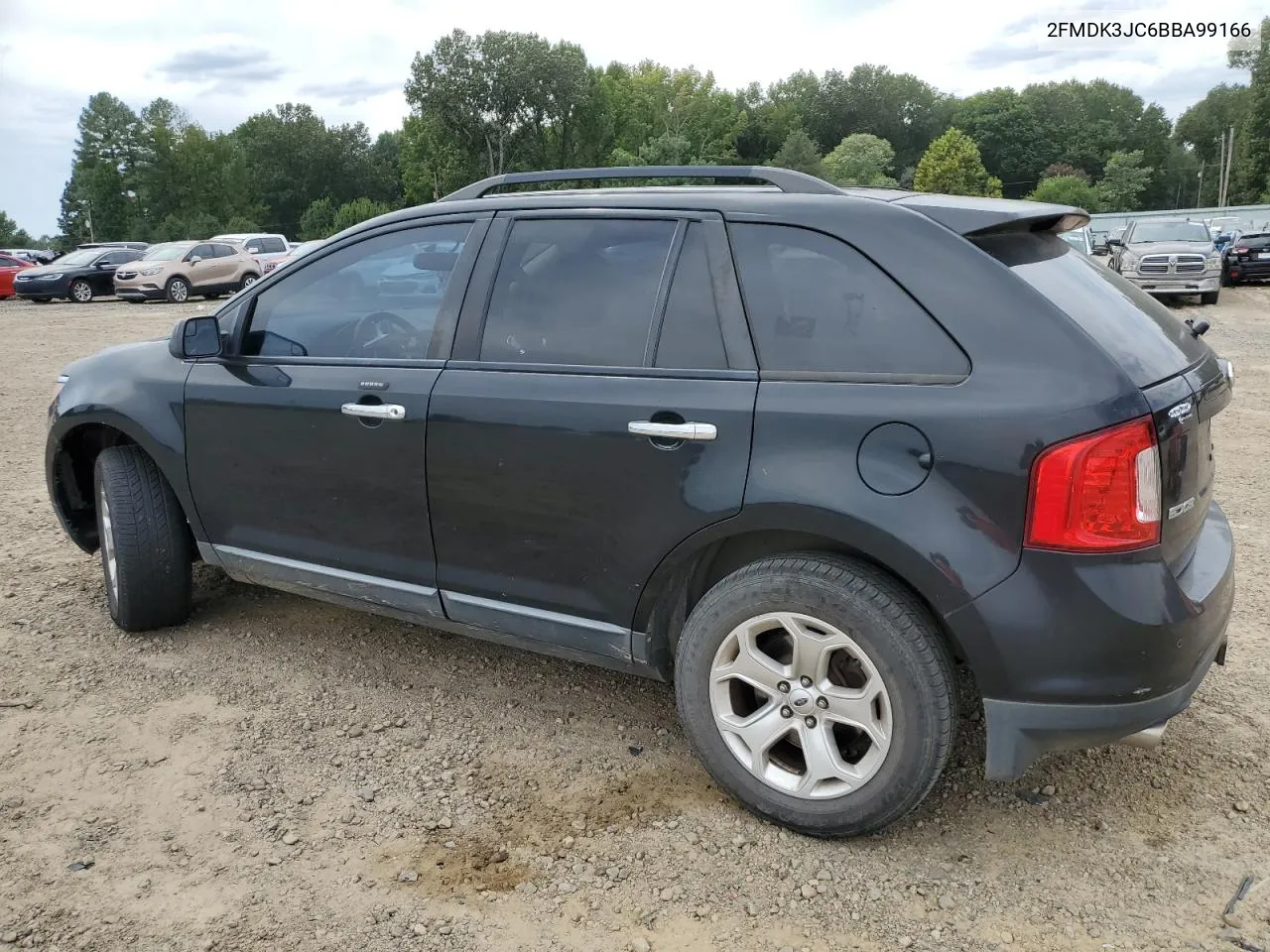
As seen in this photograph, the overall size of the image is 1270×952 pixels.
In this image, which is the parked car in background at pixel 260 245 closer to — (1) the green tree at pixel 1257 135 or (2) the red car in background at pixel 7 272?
(2) the red car in background at pixel 7 272

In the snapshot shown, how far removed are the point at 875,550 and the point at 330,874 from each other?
5.41ft

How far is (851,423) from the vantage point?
2.73 metres

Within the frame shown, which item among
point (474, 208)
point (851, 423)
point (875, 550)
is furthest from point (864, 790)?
point (474, 208)

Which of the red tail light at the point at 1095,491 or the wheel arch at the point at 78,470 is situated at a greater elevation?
the red tail light at the point at 1095,491

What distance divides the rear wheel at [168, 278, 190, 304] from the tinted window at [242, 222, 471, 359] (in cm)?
2457

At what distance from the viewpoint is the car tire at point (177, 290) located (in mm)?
26156

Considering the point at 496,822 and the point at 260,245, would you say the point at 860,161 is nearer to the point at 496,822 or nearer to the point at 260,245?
the point at 260,245

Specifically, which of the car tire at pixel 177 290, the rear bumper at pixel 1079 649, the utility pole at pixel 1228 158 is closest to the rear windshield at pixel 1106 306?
the rear bumper at pixel 1079 649

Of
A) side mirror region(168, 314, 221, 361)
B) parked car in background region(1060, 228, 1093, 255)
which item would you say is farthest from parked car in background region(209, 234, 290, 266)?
side mirror region(168, 314, 221, 361)

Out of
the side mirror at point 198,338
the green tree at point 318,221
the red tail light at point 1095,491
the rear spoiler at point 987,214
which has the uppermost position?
the green tree at point 318,221

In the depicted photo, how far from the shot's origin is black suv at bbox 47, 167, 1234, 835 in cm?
258

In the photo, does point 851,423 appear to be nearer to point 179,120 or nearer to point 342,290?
point 342,290

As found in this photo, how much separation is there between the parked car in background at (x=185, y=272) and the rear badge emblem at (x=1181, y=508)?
26007 mm

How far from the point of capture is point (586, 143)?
87.6 m
